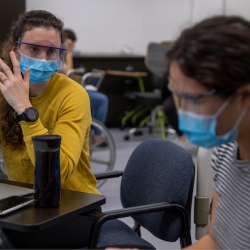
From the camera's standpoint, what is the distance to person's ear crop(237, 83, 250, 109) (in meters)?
1.09

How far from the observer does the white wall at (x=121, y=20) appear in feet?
21.6

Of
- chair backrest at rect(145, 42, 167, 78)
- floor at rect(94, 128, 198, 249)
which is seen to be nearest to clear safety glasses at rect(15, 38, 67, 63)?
floor at rect(94, 128, 198, 249)

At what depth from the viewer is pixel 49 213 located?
1470mm

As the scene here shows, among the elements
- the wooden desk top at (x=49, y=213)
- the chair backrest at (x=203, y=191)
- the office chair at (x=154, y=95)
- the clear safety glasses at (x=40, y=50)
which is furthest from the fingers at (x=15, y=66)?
the office chair at (x=154, y=95)

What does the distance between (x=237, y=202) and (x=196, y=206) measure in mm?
665

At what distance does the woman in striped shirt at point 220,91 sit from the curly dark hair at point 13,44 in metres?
0.82

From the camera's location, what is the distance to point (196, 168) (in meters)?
1.93

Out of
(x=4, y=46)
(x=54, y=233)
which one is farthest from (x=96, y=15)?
(x=54, y=233)

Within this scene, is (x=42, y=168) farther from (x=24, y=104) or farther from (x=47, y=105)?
(x=47, y=105)

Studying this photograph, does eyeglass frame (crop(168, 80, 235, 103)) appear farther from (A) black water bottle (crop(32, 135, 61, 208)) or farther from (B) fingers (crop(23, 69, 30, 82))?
(B) fingers (crop(23, 69, 30, 82))

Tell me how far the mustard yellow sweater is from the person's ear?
758 mm

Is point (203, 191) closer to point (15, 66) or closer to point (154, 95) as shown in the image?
point (15, 66)

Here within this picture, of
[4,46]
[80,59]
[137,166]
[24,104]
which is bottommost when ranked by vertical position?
[80,59]

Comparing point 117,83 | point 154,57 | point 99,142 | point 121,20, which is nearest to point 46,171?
point 99,142
